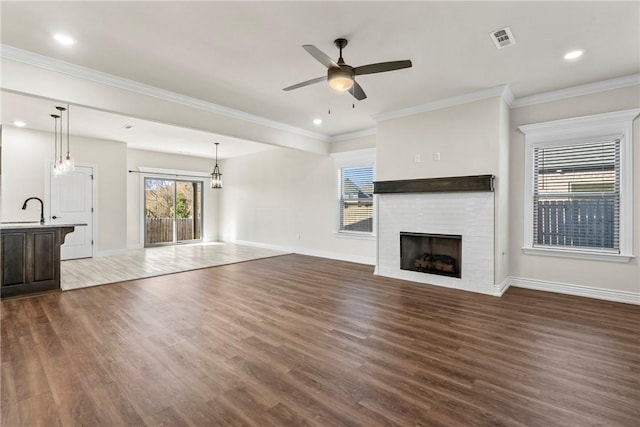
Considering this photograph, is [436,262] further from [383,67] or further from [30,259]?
[30,259]

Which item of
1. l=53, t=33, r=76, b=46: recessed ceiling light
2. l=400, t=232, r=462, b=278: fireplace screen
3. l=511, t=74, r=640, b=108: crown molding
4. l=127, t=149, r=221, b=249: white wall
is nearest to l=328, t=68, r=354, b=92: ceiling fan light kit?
l=53, t=33, r=76, b=46: recessed ceiling light

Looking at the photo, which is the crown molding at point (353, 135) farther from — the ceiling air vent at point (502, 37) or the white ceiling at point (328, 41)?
the ceiling air vent at point (502, 37)

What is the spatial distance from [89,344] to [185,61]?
3.16 m

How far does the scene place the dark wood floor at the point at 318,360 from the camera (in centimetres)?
185

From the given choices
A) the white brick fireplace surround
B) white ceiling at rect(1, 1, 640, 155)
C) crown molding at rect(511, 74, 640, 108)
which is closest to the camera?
white ceiling at rect(1, 1, 640, 155)

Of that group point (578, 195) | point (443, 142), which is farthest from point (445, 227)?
point (578, 195)

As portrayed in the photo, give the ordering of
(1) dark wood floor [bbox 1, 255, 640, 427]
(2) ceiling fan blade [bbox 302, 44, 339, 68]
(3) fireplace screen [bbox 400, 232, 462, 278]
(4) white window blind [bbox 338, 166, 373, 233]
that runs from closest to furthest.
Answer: (1) dark wood floor [bbox 1, 255, 640, 427], (2) ceiling fan blade [bbox 302, 44, 339, 68], (3) fireplace screen [bbox 400, 232, 462, 278], (4) white window blind [bbox 338, 166, 373, 233]

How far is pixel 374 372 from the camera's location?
229cm

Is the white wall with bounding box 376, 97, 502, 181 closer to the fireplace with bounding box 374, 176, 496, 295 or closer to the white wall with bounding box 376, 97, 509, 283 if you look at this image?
the white wall with bounding box 376, 97, 509, 283

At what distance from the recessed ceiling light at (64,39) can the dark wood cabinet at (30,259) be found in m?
2.77

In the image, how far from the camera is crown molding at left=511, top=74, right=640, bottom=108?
3906 millimetres

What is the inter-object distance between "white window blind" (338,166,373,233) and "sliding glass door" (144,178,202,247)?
5826 mm

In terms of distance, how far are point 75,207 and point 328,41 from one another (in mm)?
7386

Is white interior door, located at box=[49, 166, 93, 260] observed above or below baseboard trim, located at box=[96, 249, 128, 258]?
above
